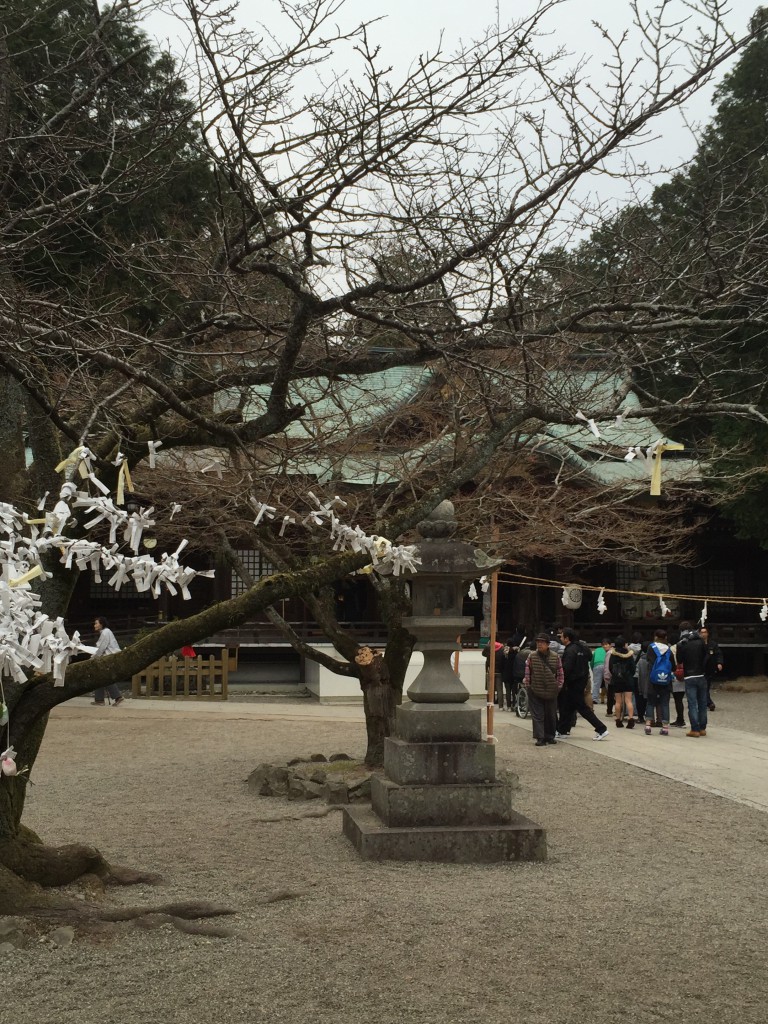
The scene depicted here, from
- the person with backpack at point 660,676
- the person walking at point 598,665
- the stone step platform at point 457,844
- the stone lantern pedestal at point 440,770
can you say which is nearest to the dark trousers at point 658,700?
the person with backpack at point 660,676

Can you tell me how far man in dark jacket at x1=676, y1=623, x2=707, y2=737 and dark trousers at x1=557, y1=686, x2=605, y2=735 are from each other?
4.45 ft

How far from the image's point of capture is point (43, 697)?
5.59m

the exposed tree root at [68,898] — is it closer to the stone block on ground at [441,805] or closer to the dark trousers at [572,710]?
the stone block on ground at [441,805]

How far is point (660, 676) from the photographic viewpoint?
1480 centimetres

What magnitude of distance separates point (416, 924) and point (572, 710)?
32.4ft

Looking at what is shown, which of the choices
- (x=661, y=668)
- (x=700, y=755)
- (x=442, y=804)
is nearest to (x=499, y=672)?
(x=661, y=668)

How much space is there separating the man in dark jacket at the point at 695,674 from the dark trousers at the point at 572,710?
1.36 meters

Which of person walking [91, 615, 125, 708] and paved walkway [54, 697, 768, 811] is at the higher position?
person walking [91, 615, 125, 708]

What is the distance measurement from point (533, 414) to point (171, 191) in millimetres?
6506

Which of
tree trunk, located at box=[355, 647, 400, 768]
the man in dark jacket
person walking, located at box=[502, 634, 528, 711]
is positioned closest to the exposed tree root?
tree trunk, located at box=[355, 647, 400, 768]

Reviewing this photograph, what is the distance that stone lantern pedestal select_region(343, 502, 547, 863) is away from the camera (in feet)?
23.9

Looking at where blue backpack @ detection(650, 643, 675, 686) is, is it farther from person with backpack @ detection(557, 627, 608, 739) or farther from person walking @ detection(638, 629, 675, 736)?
person with backpack @ detection(557, 627, 608, 739)

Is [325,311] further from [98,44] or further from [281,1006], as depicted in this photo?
[281,1006]

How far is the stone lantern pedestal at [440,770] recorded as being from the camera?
729 cm
